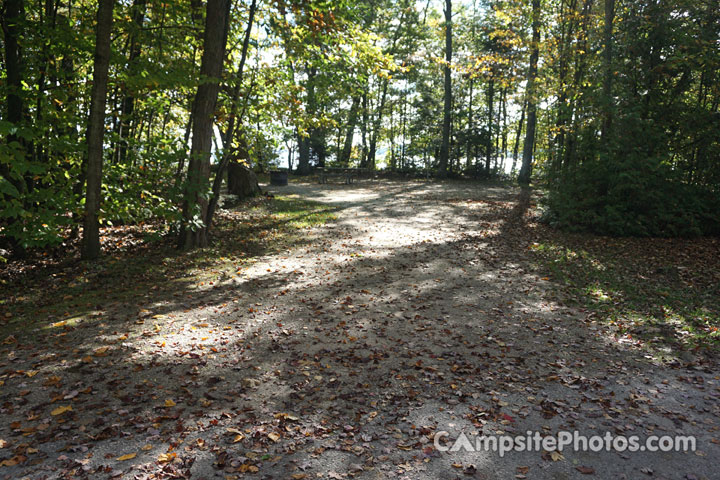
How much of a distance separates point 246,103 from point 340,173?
17.6 m

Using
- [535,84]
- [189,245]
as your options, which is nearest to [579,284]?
[189,245]

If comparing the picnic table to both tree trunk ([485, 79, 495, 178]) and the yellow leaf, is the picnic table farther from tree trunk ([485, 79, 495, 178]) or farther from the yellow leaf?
the yellow leaf

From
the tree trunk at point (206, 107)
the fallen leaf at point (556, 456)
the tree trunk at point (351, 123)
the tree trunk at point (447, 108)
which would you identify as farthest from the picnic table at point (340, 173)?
the fallen leaf at point (556, 456)

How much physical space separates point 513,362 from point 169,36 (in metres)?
8.51

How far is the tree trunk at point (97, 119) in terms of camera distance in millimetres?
6422

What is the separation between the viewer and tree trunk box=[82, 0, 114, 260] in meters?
6.42

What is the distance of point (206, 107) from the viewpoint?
8320mm

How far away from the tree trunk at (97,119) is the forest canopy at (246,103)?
0.02 meters

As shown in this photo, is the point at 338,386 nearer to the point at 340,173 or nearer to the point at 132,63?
the point at 132,63

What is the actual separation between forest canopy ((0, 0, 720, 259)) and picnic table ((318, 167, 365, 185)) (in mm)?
9185

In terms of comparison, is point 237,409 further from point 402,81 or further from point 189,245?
point 402,81

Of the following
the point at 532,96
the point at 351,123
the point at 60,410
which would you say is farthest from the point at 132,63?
the point at 351,123

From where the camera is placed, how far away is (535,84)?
16000mm

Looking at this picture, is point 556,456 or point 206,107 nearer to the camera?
point 556,456
